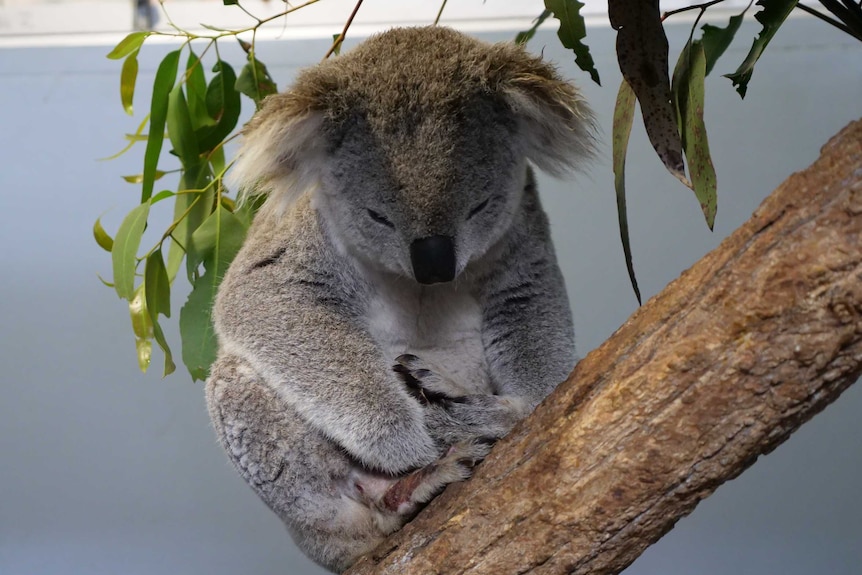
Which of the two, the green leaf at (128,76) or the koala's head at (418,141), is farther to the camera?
the green leaf at (128,76)

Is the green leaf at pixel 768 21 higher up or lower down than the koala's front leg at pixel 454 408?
higher up

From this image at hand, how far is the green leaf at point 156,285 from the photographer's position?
6.38 ft

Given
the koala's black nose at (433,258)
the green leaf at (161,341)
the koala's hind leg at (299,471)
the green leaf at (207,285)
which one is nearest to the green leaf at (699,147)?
the koala's black nose at (433,258)

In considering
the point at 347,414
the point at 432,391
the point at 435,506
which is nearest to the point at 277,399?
the point at 347,414

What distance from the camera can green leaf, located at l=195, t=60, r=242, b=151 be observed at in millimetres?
2215

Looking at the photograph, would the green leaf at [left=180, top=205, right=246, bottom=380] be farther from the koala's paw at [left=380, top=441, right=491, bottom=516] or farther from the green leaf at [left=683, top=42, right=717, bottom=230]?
the green leaf at [left=683, top=42, right=717, bottom=230]

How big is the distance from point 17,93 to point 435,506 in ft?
9.34

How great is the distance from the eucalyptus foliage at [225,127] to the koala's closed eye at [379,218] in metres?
0.41

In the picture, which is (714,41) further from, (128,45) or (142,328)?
(142,328)

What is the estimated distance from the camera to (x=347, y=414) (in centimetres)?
156

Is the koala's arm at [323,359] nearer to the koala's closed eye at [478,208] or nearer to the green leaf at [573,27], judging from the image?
the koala's closed eye at [478,208]

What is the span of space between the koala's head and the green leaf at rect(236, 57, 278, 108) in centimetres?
61

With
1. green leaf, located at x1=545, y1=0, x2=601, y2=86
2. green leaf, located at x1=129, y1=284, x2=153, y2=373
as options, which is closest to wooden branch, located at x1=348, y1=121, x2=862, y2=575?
green leaf, located at x1=545, y1=0, x2=601, y2=86

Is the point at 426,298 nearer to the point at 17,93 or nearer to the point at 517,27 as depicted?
the point at 517,27
